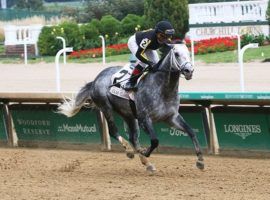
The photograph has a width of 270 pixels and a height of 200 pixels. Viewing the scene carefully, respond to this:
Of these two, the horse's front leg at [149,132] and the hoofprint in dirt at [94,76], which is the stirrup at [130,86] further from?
the hoofprint in dirt at [94,76]

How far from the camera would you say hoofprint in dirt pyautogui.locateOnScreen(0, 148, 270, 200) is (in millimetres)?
8914

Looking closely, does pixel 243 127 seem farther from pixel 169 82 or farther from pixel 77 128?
pixel 77 128

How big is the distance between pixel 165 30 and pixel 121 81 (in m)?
1.22

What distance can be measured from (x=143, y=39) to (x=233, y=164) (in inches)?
80.4

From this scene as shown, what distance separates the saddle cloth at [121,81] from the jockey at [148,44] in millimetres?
106

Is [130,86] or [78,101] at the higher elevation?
[130,86]

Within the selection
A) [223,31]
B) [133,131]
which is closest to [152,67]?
[133,131]

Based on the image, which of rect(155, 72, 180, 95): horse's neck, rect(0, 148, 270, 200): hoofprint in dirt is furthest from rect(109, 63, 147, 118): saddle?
rect(0, 148, 270, 200): hoofprint in dirt

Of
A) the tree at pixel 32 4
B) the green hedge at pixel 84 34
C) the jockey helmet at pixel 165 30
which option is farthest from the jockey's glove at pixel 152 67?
the tree at pixel 32 4

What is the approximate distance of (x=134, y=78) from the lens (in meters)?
10.9

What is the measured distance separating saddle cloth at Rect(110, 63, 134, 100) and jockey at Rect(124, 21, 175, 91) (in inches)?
4.2

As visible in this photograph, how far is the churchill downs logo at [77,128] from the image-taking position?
13.5 meters

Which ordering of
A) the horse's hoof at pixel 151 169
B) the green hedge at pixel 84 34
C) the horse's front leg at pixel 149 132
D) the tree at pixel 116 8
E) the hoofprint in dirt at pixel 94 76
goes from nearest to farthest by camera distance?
1. the horse's front leg at pixel 149 132
2. the horse's hoof at pixel 151 169
3. the hoofprint in dirt at pixel 94 76
4. the green hedge at pixel 84 34
5. the tree at pixel 116 8

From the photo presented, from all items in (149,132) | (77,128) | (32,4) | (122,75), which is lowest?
(32,4)
